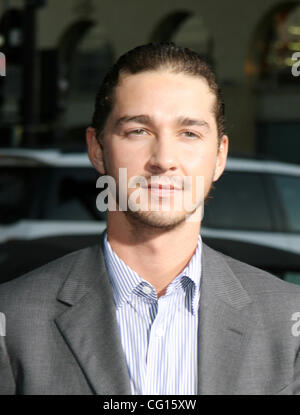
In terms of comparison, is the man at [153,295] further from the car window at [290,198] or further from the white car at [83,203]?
the car window at [290,198]

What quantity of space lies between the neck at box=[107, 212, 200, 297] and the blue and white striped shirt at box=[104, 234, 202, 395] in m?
0.02

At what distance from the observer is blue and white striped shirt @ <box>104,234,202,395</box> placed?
1726 mm

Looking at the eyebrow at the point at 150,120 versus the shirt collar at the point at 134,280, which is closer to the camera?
the eyebrow at the point at 150,120

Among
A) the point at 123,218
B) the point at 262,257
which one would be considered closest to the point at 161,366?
the point at 123,218

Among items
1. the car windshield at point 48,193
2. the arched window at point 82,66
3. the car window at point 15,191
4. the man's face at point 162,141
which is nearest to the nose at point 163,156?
the man's face at point 162,141

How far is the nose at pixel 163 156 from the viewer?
5.46 ft

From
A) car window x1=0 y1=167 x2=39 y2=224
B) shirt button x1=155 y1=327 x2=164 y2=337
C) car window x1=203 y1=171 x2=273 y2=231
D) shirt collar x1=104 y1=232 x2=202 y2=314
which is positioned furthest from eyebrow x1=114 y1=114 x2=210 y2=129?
car window x1=0 y1=167 x2=39 y2=224

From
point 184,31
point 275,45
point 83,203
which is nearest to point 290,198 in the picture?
point 83,203

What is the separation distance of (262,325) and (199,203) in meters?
0.31

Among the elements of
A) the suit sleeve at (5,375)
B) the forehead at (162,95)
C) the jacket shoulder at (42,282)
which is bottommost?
the suit sleeve at (5,375)

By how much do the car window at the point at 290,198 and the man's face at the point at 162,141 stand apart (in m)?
4.14

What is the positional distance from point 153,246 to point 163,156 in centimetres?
21

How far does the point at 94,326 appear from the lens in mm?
1759

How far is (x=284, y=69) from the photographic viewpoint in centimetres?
1777
